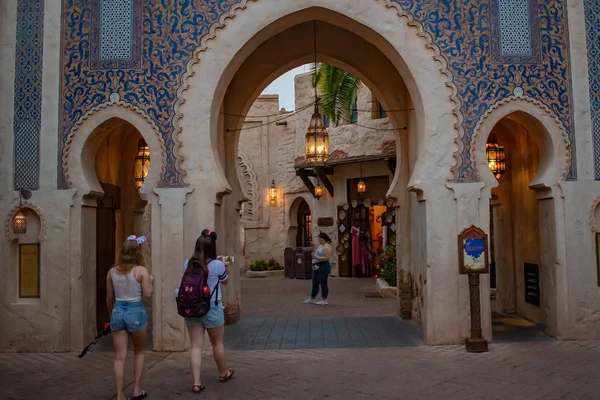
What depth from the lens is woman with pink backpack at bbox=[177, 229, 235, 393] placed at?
5.58 meters

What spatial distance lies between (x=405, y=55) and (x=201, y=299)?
4.64 metres

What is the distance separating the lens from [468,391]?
567 cm

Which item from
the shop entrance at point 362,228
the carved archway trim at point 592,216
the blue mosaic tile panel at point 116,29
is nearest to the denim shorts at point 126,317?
the blue mosaic tile panel at point 116,29

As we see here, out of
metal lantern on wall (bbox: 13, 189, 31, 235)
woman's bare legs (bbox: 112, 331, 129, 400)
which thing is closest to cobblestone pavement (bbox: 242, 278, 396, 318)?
metal lantern on wall (bbox: 13, 189, 31, 235)

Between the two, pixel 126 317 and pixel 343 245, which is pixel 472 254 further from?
pixel 343 245

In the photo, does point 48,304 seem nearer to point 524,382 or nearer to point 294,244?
point 524,382

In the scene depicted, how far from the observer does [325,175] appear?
63.5ft

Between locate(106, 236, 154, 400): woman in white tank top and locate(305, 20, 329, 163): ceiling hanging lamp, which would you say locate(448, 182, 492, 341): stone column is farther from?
locate(106, 236, 154, 400): woman in white tank top

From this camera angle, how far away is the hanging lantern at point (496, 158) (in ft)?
33.3

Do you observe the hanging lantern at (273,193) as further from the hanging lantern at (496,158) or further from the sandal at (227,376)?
the sandal at (227,376)

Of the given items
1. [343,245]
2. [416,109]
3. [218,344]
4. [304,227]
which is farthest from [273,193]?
[218,344]

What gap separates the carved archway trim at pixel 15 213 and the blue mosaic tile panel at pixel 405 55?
3.26 ft

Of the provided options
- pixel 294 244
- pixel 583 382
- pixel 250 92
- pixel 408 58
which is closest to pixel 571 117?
pixel 408 58

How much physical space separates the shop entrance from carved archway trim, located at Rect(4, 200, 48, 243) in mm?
12415
